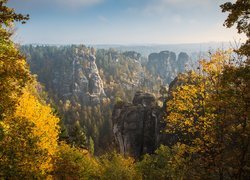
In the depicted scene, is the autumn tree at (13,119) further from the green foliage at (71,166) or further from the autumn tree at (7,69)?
the green foliage at (71,166)

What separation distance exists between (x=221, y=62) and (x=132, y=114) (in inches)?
2517

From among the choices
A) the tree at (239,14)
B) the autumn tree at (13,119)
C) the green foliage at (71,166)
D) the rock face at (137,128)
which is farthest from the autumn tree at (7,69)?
the rock face at (137,128)

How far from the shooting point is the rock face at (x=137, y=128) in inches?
3228

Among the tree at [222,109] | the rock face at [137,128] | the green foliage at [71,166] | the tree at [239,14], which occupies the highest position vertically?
the tree at [239,14]

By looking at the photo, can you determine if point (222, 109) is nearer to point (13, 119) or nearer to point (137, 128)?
point (13, 119)

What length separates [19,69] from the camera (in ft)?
56.7

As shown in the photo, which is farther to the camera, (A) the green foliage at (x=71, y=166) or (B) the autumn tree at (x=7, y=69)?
(A) the green foliage at (x=71, y=166)

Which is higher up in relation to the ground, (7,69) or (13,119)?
(7,69)

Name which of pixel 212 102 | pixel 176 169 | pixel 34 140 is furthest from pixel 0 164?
pixel 176 169

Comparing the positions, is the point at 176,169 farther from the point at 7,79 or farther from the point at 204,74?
the point at 7,79

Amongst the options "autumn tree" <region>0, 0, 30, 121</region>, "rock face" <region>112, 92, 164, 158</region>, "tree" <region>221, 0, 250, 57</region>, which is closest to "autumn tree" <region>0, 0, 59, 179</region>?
"autumn tree" <region>0, 0, 30, 121</region>

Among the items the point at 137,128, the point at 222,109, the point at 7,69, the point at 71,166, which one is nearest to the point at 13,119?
the point at 7,69

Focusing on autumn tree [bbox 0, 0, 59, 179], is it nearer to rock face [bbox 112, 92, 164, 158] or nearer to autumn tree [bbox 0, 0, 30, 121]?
autumn tree [bbox 0, 0, 30, 121]

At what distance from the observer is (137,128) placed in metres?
85.3
